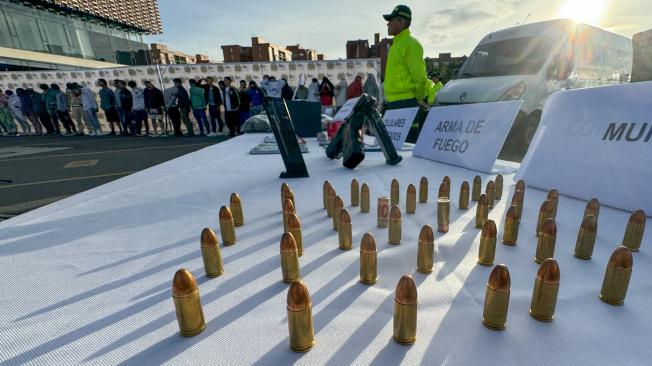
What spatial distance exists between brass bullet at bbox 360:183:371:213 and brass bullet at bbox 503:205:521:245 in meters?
1.17

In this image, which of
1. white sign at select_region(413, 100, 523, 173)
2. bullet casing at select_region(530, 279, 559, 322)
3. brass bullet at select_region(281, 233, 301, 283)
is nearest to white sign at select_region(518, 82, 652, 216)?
white sign at select_region(413, 100, 523, 173)

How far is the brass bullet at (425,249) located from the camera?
1.77m

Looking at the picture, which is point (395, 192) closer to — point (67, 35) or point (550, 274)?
point (550, 274)

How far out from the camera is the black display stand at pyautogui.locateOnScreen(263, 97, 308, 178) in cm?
421

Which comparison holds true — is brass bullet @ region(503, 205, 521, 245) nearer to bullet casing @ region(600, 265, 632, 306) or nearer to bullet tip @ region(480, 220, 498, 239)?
bullet tip @ region(480, 220, 498, 239)

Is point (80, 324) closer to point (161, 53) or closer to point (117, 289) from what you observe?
point (117, 289)

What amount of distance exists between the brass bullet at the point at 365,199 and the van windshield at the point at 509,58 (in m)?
6.14

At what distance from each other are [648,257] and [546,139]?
190 centimetres

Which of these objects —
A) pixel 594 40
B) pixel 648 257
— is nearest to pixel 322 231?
pixel 648 257

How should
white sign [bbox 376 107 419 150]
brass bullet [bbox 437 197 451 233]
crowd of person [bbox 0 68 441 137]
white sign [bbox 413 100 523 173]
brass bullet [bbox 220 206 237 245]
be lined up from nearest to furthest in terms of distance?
brass bullet [bbox 220 206 237 245] → brass bullet [bbox 437 197 451 233] → white sign [bbox 413 100 523 173] → white sign [bbox 376 107 419 150] → crowd of person [bbox 0 68 441 137]

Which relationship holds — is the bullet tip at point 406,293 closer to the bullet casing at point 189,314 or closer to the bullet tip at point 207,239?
the bullet casing at point 189,314

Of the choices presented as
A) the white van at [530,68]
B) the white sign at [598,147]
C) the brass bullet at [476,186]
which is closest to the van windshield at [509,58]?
the white van at [530,68]

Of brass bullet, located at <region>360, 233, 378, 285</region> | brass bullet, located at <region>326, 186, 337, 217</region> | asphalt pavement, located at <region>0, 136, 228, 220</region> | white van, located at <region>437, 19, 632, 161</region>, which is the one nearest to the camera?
brass bullet, located at <region>360, 233, 378, 285</region>

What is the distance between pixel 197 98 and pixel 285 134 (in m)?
10.7
